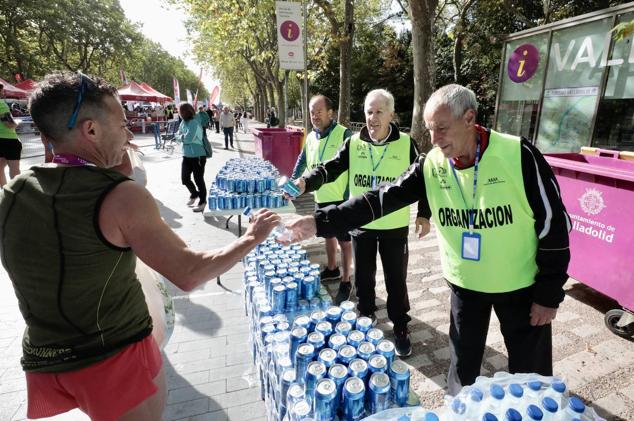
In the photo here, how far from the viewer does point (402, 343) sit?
3.30m

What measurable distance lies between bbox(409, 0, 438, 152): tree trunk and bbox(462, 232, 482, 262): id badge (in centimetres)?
701

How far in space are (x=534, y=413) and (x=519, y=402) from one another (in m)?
0.12

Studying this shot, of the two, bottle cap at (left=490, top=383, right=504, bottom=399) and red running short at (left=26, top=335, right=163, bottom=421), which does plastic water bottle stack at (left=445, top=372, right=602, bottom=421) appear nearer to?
bottle cap at (left=490, top=383, right=504, bottom=399)

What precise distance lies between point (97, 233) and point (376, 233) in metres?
2.39

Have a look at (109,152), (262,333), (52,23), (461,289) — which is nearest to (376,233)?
(461,289)

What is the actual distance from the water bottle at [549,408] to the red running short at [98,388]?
5.03 ft

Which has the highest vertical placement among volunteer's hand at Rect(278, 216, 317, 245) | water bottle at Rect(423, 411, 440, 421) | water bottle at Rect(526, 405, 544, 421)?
volunteer's hand at Rect(278, 216, 317, 245)

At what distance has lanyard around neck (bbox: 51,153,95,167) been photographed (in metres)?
1.33

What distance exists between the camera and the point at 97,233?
129 centimetres

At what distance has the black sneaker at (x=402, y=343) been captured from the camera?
10.7 ft

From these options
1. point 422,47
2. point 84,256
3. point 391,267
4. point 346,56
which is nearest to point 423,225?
point 391,267

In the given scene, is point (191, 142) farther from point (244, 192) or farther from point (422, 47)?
point (422, 47)

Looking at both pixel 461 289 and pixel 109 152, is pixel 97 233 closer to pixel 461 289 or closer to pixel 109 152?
pixel 109 152

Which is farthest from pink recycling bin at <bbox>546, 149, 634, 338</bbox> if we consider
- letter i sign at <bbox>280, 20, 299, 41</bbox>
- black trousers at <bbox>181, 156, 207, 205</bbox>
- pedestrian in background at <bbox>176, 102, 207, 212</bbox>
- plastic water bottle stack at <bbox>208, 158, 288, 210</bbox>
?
black trousers at <bbox>181, 156, 207, 205</bbox>
